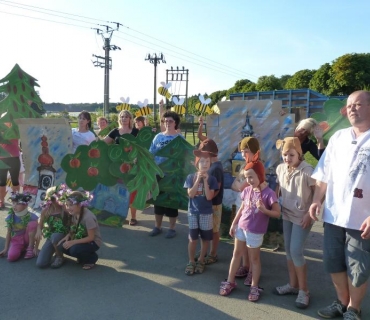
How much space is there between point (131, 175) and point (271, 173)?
6.03 ft

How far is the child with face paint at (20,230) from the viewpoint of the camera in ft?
14.0

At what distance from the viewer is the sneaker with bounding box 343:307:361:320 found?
285 centimetres

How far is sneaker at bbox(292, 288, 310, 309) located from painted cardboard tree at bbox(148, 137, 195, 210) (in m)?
2.04

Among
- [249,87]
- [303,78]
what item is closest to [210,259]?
[303,78]

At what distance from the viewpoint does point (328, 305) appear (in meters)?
3.21

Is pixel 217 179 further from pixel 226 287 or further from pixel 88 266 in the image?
pixel 88 266

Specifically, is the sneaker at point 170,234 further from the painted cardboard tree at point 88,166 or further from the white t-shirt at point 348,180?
the white t-shirt at point 348,180

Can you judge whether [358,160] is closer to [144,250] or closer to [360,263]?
[360,263]

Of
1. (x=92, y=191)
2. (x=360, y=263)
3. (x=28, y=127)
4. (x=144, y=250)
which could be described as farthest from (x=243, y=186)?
(x=28, y=127)

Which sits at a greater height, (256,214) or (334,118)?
(334,118)

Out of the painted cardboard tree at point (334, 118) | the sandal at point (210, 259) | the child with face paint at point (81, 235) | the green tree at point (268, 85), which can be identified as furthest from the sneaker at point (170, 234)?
the green tree at point (268, 85)

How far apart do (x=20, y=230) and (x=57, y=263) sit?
2.13 ft

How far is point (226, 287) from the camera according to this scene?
342 cm

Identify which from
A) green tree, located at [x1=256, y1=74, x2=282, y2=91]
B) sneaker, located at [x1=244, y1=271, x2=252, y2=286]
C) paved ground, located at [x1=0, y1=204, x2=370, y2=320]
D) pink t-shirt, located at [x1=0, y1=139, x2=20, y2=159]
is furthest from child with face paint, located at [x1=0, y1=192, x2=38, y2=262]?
green tree, located at [x1=256, y1=74, x2=282, y2=91]
